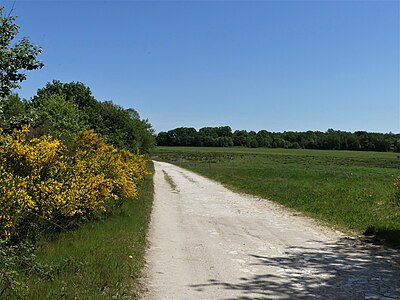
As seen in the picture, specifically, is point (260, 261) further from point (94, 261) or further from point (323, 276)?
point (94, 261)

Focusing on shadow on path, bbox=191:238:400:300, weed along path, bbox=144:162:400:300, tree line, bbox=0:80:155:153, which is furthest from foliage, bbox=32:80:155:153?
shadow on path, bbox=191:238:400:300

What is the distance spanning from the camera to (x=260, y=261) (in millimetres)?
7906

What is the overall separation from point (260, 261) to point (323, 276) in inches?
56.6

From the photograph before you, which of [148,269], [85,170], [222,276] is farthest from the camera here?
[85,170]

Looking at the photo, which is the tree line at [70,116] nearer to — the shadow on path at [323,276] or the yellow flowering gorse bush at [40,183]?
the yellow flowering gorse bush at [40,183]

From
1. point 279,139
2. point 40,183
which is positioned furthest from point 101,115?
point 279,139

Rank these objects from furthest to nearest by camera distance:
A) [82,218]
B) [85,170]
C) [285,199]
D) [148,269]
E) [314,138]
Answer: [314,138] < [285,199] < [82,218] < [85,170] < [148,269]

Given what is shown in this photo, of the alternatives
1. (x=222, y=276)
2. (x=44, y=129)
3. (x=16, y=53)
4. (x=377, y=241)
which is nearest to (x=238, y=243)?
(x=222, y=276)

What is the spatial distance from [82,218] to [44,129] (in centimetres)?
547

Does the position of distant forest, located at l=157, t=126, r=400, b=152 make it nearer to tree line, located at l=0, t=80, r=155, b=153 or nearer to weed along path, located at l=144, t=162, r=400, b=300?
tree line, located at l=0, t=80, r=155, b=153

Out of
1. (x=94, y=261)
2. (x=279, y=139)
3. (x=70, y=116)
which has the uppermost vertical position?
(x=279, y=139)

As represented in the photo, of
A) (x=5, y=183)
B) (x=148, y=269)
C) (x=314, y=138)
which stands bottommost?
(x=148, y=269)

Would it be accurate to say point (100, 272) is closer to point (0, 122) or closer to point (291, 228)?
point (0, 122)

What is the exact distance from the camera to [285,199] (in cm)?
1869
